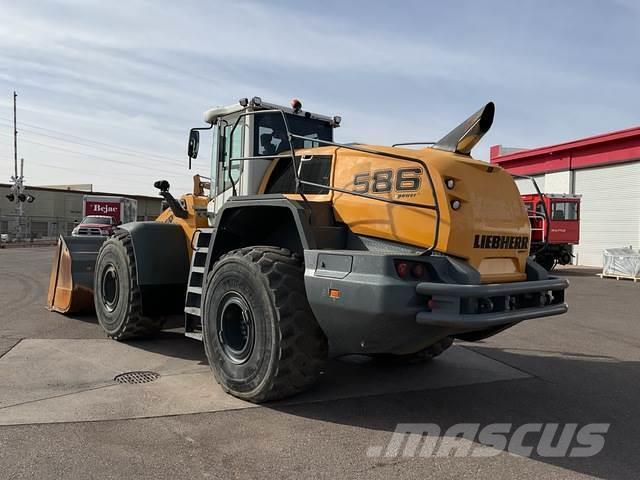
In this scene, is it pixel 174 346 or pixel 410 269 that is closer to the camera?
pixel 410 269

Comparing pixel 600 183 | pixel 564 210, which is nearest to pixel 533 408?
pixel 564 210

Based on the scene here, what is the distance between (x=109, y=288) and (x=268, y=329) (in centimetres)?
371

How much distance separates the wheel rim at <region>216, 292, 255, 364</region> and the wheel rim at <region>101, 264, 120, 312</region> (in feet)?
8.69

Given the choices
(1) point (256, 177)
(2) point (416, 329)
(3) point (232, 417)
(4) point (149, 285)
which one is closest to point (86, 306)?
(4) point (149, 285)

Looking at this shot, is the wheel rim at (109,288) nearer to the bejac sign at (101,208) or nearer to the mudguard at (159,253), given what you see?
the mudguard at (159,253)

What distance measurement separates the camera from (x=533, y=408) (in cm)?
499

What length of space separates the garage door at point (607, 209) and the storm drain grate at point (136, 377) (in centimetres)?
2398

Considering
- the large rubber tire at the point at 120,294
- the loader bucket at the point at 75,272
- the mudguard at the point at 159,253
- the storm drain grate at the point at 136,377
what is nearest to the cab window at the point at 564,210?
the loader bucket at the point at 75,272

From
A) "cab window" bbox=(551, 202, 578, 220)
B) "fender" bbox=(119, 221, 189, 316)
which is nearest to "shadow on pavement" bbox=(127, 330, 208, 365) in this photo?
"fender" bbox=(119, 221, 189, 316)

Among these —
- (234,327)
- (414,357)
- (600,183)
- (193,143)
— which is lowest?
(414,357)

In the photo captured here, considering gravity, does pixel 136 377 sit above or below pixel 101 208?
below

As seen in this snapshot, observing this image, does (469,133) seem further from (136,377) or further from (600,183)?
(600,183)

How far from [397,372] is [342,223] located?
205cm

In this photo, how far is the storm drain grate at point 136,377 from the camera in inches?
217
